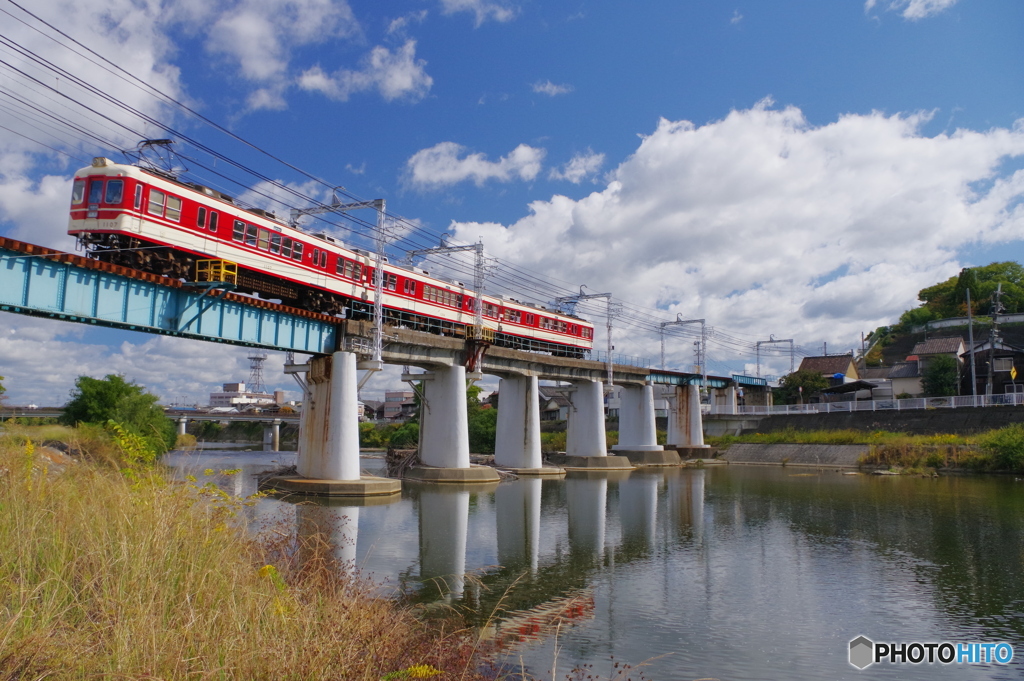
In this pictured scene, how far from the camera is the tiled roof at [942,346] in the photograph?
Answer: 72.0m

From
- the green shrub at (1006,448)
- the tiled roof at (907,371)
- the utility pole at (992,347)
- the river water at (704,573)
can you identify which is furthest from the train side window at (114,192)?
the tiled roof at (907,371)

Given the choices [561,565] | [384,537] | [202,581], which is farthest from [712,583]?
[202,581]

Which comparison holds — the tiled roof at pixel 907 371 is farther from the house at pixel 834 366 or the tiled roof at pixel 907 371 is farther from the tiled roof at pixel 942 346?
the house at pixel 834 366

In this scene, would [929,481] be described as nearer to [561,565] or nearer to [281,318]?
[561,565]

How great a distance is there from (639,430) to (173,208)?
4473cm

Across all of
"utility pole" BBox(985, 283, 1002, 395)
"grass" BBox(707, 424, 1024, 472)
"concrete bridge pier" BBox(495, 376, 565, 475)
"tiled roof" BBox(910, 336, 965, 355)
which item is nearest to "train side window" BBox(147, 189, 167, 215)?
"concrete bridge pier" BBox(495, 376, 565, 475)

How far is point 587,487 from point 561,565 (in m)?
22.2

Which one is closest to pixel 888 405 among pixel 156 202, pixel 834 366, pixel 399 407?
pixel 834 366

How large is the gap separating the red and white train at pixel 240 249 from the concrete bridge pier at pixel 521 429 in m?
6.72

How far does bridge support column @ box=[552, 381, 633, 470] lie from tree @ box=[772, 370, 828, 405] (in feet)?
114

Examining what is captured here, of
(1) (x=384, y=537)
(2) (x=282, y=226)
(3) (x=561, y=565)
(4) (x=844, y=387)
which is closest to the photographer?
(3) (x=561, y=565)

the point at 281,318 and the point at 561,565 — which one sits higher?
the point at 281,318

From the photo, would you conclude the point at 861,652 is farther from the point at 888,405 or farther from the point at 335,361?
the point at 888,405

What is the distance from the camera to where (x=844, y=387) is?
7394cm
